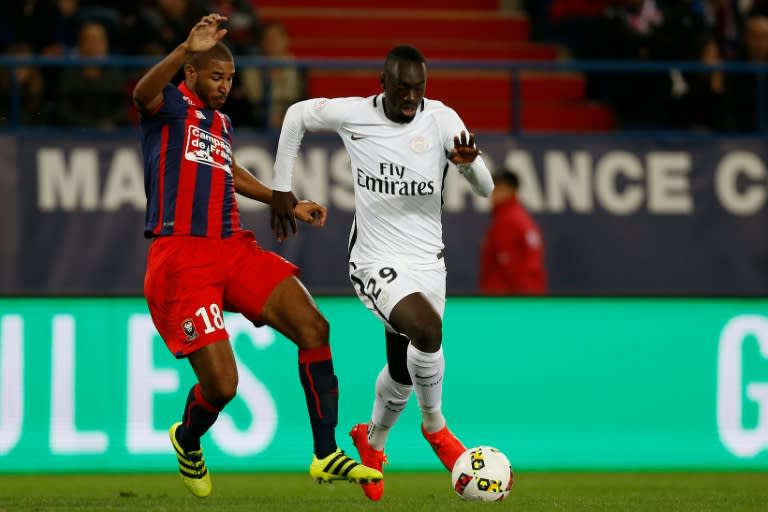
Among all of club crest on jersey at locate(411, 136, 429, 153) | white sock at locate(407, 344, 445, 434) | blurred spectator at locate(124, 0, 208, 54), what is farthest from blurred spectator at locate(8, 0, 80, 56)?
white sock at locate(407, 344, 445, 434)

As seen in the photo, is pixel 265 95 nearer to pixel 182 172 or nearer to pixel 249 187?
pixel 249 187

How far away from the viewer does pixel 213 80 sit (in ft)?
25.3

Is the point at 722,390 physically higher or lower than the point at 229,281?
lower

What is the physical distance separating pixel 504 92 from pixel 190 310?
803 centimetres

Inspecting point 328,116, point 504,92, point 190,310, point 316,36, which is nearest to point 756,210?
point 504,92

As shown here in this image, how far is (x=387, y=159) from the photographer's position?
7902mm

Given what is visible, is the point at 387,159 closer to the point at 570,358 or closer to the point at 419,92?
the point at 419,92

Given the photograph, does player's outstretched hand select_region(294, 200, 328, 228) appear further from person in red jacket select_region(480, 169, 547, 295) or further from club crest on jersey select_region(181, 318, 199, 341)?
person in red jacket select_region(480, 169, 547, 295)

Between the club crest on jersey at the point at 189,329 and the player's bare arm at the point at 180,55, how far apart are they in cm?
108

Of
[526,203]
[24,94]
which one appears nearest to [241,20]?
[24,94]

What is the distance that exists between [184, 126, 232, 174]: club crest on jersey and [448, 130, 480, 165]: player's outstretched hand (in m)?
1.19

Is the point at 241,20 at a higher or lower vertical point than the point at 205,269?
higher

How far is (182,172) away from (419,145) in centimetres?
120

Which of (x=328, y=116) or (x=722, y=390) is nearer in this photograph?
(x=328, y=116)
